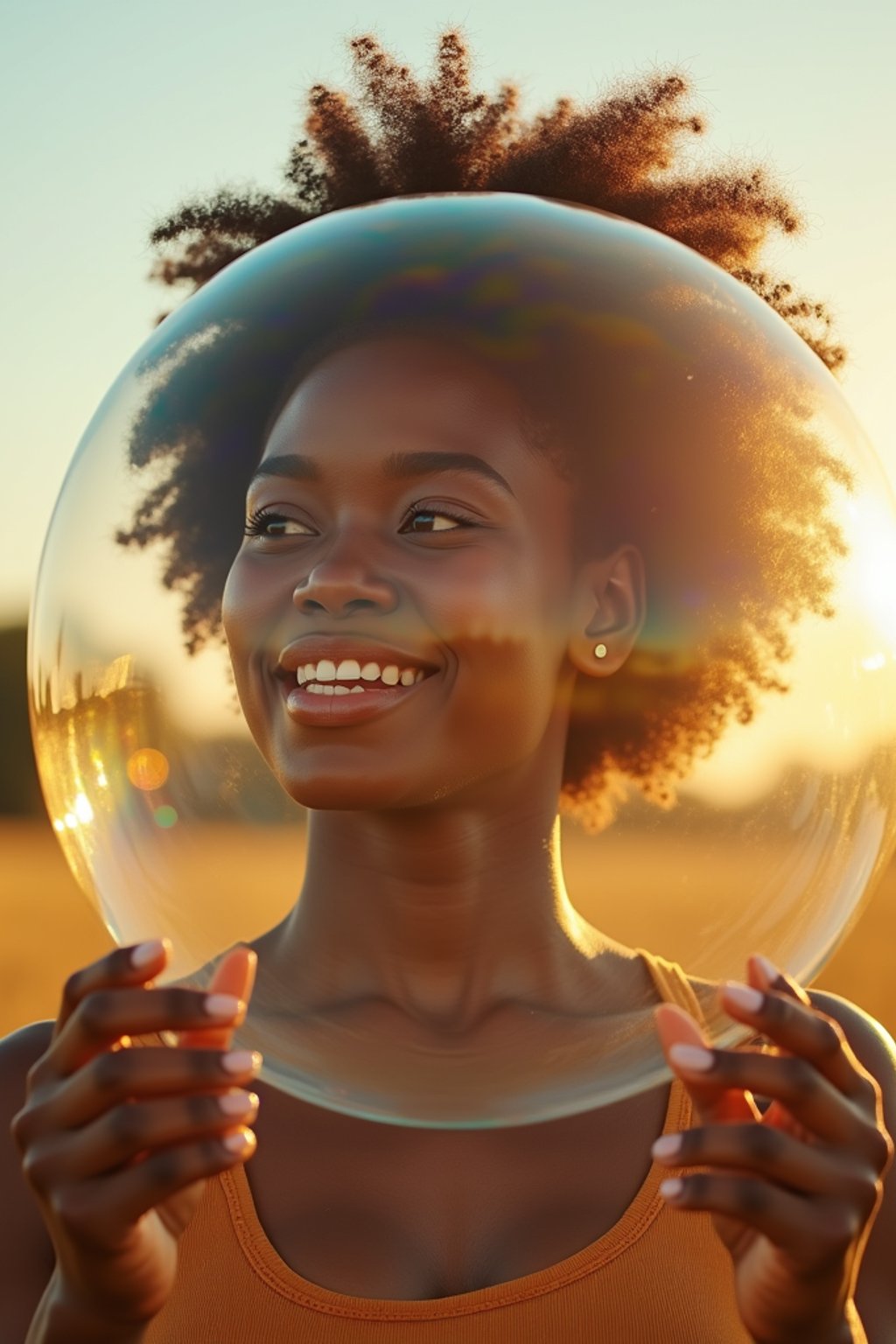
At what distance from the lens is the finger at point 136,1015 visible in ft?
5.99

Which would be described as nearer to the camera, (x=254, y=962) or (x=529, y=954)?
(x=254, y=962)

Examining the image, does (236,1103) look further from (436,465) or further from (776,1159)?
(436,465)

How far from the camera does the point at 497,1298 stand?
91.7 inches

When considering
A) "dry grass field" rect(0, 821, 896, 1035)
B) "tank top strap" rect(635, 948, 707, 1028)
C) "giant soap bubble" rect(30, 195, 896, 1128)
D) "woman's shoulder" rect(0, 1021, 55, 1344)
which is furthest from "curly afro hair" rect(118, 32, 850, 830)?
"dry grass field" rect(0, 821, 896, 1035)

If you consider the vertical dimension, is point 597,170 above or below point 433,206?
above

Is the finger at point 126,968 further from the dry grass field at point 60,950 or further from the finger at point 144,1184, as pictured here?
the dry grass field at point 60,950

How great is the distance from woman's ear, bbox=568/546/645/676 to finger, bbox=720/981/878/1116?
0.50 m

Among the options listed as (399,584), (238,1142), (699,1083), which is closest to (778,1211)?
(699,1083)

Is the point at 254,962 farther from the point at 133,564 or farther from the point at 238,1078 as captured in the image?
the point at 133,564

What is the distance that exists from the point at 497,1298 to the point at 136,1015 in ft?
2.52

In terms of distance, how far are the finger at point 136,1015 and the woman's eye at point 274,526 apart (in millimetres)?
573

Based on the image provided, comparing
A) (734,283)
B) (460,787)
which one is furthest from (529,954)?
(734,283)

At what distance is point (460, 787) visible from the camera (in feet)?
7.23

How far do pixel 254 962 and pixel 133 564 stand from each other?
612mm
